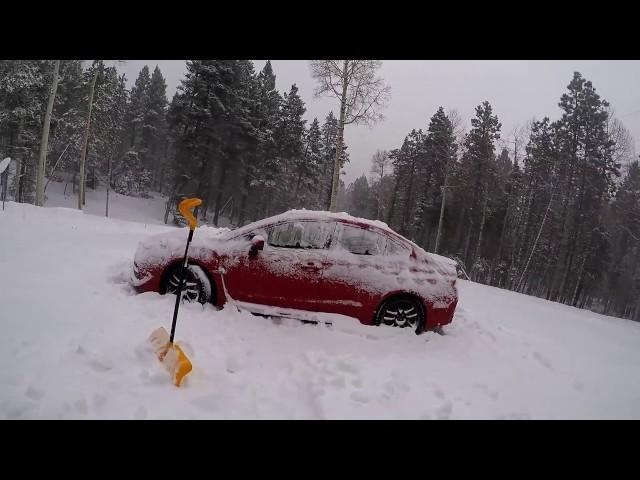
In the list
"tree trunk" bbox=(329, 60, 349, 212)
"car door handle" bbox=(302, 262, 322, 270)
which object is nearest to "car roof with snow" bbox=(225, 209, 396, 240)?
"car door handle" bbox=(302, 262, 322, 270)

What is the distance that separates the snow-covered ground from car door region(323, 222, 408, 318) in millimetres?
311

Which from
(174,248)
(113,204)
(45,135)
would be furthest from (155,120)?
(174,248)

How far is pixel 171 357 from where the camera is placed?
2.84 metres

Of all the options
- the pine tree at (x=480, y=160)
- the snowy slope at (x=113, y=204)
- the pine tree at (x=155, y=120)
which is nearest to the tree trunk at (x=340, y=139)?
the pine tree at (x=480, y=160)

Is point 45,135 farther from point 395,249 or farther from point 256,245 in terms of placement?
point 395,249

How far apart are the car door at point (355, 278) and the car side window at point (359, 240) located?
0.01m

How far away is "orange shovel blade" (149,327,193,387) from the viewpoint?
2.68 m

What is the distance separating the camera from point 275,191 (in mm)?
32875

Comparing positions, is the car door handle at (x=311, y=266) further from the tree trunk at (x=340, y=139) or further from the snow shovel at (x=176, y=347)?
the tree trunk at (x=340, y=139)
